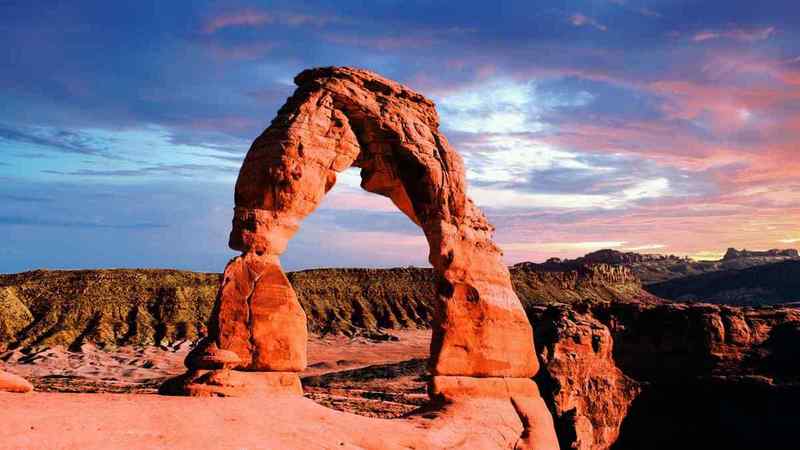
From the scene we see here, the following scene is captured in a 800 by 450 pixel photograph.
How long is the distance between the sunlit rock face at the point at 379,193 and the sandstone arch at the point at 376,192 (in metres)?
0.02

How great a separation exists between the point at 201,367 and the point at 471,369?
4236 mm

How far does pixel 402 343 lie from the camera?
138 ft

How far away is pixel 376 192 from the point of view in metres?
12.1

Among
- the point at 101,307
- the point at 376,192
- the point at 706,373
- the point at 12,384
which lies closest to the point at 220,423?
the point at 12,384

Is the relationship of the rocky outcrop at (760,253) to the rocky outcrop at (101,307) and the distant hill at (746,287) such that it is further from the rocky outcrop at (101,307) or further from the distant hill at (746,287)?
the rocky outcrop at (101,307)

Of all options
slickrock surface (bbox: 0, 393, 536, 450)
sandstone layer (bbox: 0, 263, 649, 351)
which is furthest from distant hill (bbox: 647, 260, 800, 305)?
slickrock surface (bbox: 0, 393, 536, 450)

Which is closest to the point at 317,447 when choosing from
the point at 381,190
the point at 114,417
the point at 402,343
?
the point at 114,417

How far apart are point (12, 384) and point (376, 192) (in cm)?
664

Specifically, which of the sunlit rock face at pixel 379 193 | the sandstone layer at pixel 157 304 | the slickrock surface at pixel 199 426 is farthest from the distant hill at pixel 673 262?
the slickrock surface at pixel 199 426

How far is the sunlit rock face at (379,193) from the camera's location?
31.3ft

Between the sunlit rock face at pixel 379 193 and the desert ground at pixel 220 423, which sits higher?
the sunlit rock face at pixel 379 193

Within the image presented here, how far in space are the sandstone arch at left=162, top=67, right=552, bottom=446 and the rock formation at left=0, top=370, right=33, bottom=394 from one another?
180 cm

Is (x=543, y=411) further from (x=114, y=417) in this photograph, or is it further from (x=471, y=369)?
(x=114, y=417)

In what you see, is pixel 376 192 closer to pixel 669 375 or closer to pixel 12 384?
pixel 12 384
